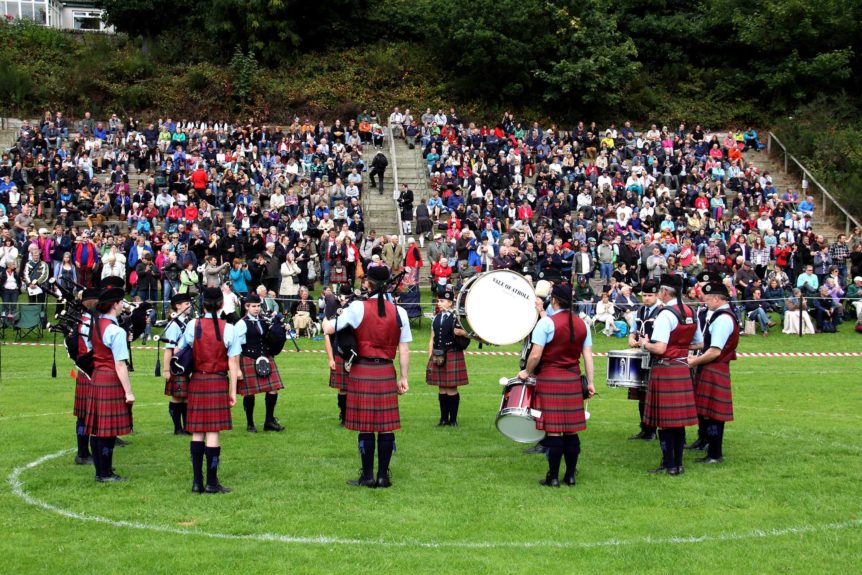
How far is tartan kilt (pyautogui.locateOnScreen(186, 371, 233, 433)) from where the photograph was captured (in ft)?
26.9

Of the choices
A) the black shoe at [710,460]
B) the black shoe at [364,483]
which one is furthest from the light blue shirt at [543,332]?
the black shoe at [710,460]

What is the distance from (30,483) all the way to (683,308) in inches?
230

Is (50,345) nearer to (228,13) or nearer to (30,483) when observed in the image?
(30,483)

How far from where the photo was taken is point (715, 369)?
371 inches

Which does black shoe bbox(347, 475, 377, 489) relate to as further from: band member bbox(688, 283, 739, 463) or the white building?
the white building

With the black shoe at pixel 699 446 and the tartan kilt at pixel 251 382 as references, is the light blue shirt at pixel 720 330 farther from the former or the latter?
the tartan kilt at pixel 251 382

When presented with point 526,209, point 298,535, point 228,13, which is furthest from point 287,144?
point 298,535

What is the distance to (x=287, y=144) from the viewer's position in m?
28.8

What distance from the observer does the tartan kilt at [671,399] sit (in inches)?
350

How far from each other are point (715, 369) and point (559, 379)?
1.79 m

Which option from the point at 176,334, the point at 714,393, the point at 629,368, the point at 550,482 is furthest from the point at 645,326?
the point at 176,334

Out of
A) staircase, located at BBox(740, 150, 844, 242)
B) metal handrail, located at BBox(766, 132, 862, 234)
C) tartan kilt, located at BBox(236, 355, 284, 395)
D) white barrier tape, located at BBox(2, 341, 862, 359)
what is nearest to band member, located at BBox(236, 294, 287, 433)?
tartan kilt, located at BBox(236, 355, 284, 395)

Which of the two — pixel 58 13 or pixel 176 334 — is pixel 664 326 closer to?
pixel 176 334

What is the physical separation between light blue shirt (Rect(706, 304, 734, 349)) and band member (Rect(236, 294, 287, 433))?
449cm
